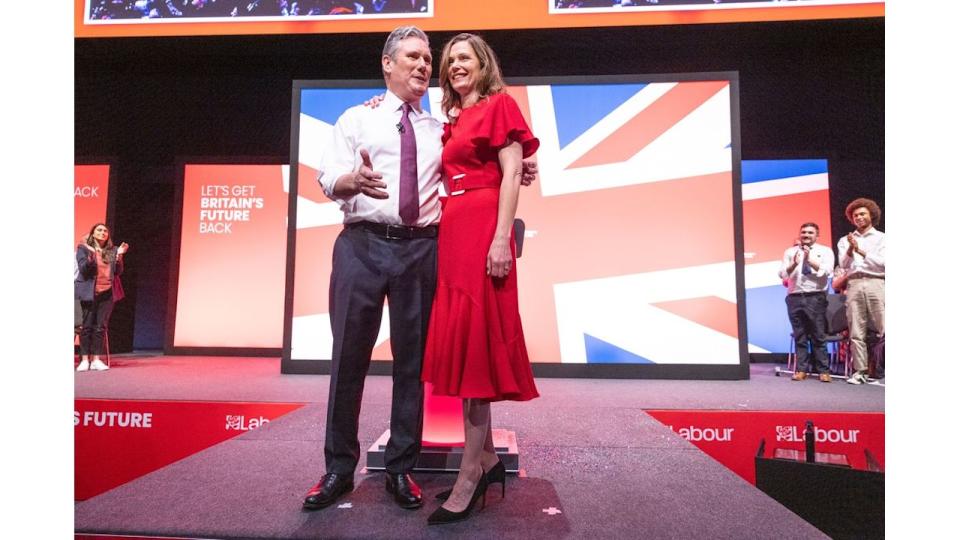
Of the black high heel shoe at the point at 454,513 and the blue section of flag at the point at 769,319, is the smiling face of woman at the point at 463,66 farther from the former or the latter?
the blue section of flag at the point at 769,319

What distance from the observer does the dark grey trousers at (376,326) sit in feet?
6.21

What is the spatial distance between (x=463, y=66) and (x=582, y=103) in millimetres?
3783

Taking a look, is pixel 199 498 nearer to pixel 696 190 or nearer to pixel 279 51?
pixel 696 190

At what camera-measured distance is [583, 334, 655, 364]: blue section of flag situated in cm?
503

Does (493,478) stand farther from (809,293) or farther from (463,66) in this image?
(809,293)

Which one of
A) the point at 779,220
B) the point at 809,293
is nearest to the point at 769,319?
the point at 779,220

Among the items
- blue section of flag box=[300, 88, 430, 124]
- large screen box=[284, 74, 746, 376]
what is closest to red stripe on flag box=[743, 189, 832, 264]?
large screen box=[284, 74, 746, 376]

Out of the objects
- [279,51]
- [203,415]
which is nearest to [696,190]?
[203,415]

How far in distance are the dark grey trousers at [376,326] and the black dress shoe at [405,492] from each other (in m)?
0.03

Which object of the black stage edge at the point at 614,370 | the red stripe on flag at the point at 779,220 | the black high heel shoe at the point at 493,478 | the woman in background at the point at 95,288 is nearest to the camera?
the black high heel shoe at the point at 493,478

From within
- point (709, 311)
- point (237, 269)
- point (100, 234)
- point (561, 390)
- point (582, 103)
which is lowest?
point (561, 390)

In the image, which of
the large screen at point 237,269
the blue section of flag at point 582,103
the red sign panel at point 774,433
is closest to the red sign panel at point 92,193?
the large screen at point 237,269

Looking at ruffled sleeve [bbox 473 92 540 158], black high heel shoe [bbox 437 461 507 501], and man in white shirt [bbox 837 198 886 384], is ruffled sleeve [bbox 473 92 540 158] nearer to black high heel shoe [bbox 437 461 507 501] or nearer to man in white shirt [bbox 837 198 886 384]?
black high heel shoe [bbox 437 461 507 501]

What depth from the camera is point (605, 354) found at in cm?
505
